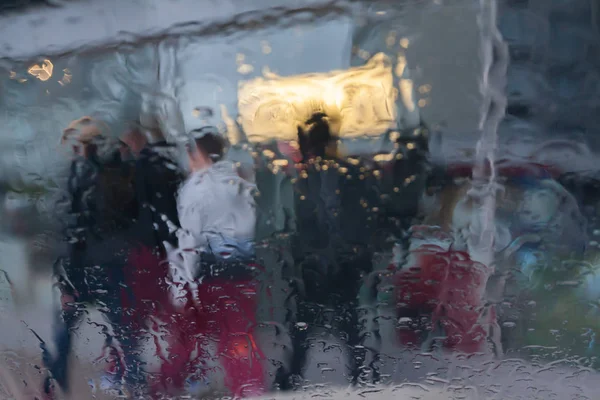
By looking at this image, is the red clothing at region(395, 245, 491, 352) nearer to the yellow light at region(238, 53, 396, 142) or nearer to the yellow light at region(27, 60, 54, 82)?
the yellow light at region(238, 53, 396, 142)

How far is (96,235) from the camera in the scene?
1108mm

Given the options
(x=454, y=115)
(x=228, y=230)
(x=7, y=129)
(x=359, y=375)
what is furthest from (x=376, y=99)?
(x=7, y=129)

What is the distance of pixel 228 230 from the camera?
108 centimetres

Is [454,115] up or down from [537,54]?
down

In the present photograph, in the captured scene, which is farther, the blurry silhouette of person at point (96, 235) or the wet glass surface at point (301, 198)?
the blurry silhouette of person at point (96, 235)

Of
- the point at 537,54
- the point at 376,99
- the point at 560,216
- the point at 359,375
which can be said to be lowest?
the point at 359,375

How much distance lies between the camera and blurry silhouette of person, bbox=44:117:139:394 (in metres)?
1.08

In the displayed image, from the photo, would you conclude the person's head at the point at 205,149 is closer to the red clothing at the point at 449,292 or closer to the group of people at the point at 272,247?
the group of people at the point at 272,247

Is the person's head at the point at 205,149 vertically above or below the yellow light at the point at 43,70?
below

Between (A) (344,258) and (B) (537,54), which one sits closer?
(B) (537,54)

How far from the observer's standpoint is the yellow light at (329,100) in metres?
0.99

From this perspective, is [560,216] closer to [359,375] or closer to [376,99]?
[376,99]

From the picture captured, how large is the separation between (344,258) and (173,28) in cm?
80

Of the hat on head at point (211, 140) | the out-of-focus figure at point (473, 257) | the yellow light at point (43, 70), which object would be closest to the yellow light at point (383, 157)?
the out-of-focus figure at point (473, 257)
